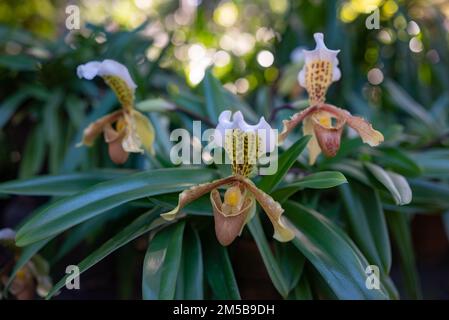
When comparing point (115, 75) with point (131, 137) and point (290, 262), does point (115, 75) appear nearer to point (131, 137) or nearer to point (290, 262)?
point (131, 137)

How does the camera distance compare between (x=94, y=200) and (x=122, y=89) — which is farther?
(x=122, y=89)

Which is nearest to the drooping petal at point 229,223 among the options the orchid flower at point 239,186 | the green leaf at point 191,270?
the orchid flower at point 239,186

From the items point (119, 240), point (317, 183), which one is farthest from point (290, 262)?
point (119, 240)

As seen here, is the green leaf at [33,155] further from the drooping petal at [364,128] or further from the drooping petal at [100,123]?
the drooping petal at [364,128]

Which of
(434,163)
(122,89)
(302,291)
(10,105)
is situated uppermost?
(10,105)

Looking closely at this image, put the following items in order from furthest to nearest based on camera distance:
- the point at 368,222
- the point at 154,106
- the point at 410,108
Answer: the point at 410,108, the point at 154,106, the point at 368,222

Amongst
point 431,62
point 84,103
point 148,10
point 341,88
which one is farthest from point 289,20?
point 148,10
